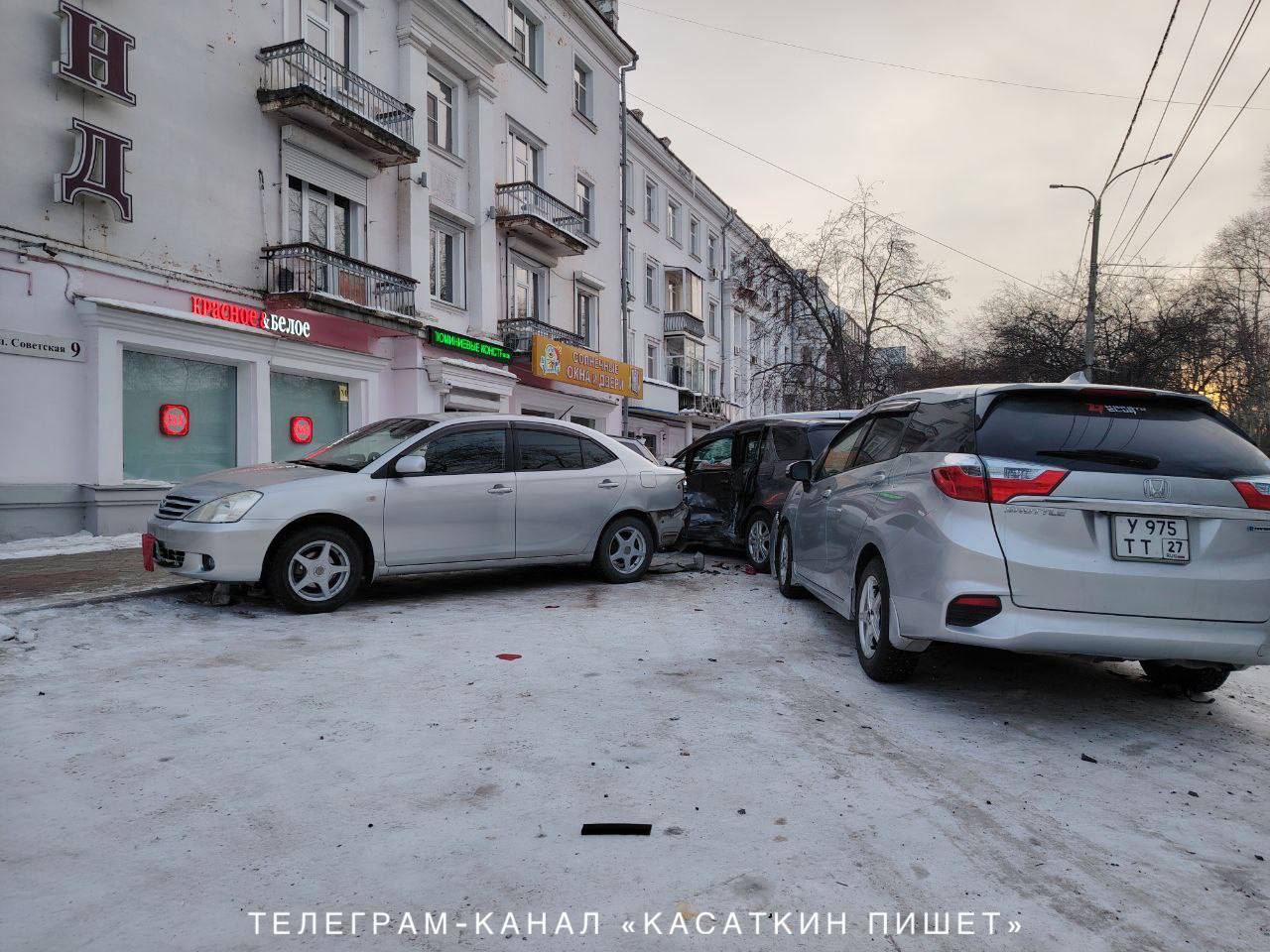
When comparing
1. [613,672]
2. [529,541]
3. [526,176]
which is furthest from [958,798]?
[526,176]

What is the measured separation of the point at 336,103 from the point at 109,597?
431 inches

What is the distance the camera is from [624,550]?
26.4ft

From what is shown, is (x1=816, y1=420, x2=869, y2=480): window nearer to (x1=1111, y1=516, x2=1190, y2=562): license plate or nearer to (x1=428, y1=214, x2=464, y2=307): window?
(x1=1111, y1=516, x2=1190, y2=562): license plate

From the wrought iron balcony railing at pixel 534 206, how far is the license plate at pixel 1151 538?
18.7 meters

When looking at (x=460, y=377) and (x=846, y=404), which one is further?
(x=846, y=404)

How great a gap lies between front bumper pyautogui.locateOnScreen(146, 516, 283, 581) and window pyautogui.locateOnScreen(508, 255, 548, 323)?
51.9 ft

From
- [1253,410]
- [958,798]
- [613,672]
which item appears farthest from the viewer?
[1253,410]

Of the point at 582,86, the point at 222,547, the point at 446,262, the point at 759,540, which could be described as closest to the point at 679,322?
the point at 582,86

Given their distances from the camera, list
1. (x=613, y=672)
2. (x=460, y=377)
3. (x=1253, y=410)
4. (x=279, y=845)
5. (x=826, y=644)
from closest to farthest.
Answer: (x=279, y=845) → (x=613, y=672) → (x=826, y=644) → (x=460, y=377) → (x=1253, y=410)

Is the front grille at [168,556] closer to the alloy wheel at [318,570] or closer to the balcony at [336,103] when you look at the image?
the alloy wheel at [318,570]

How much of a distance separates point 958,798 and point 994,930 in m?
0.91

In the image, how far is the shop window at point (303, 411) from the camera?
1469 cm

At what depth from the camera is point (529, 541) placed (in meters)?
7.25

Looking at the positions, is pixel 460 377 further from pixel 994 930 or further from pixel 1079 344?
pixel 1079 344
